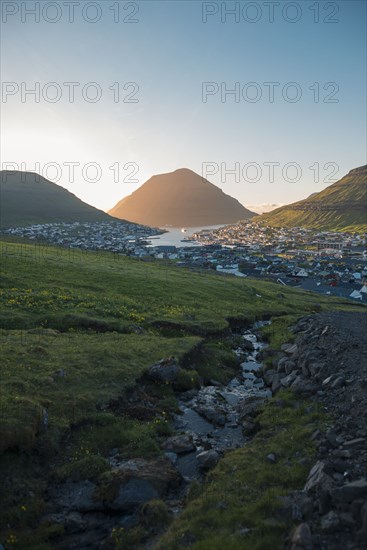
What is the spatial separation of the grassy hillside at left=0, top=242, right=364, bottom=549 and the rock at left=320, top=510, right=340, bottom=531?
8075 millimetres

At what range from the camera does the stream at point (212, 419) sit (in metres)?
17.2

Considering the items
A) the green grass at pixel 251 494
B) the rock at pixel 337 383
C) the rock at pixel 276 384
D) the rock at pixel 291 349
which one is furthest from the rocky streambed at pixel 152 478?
the rock at pixel 291 349

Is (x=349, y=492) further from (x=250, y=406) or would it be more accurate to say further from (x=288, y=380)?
(x=288, y=380)

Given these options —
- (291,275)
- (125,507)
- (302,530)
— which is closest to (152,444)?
(125,507)

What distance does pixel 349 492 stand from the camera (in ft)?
38.5

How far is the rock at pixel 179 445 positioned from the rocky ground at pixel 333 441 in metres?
5.71

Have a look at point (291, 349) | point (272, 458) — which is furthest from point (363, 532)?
point (291, 349)

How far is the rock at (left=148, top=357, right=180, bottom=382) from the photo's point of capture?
25125mm

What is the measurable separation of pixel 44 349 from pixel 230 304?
3121cm

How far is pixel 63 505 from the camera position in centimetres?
1419

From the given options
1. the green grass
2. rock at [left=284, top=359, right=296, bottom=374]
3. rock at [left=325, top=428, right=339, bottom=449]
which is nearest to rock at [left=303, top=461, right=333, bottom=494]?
the green grass

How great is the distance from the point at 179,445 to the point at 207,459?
1.66m

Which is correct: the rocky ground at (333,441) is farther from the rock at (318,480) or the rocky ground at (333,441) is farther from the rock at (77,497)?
the rock at (77,497)

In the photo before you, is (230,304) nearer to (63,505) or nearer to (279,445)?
(279,445)
